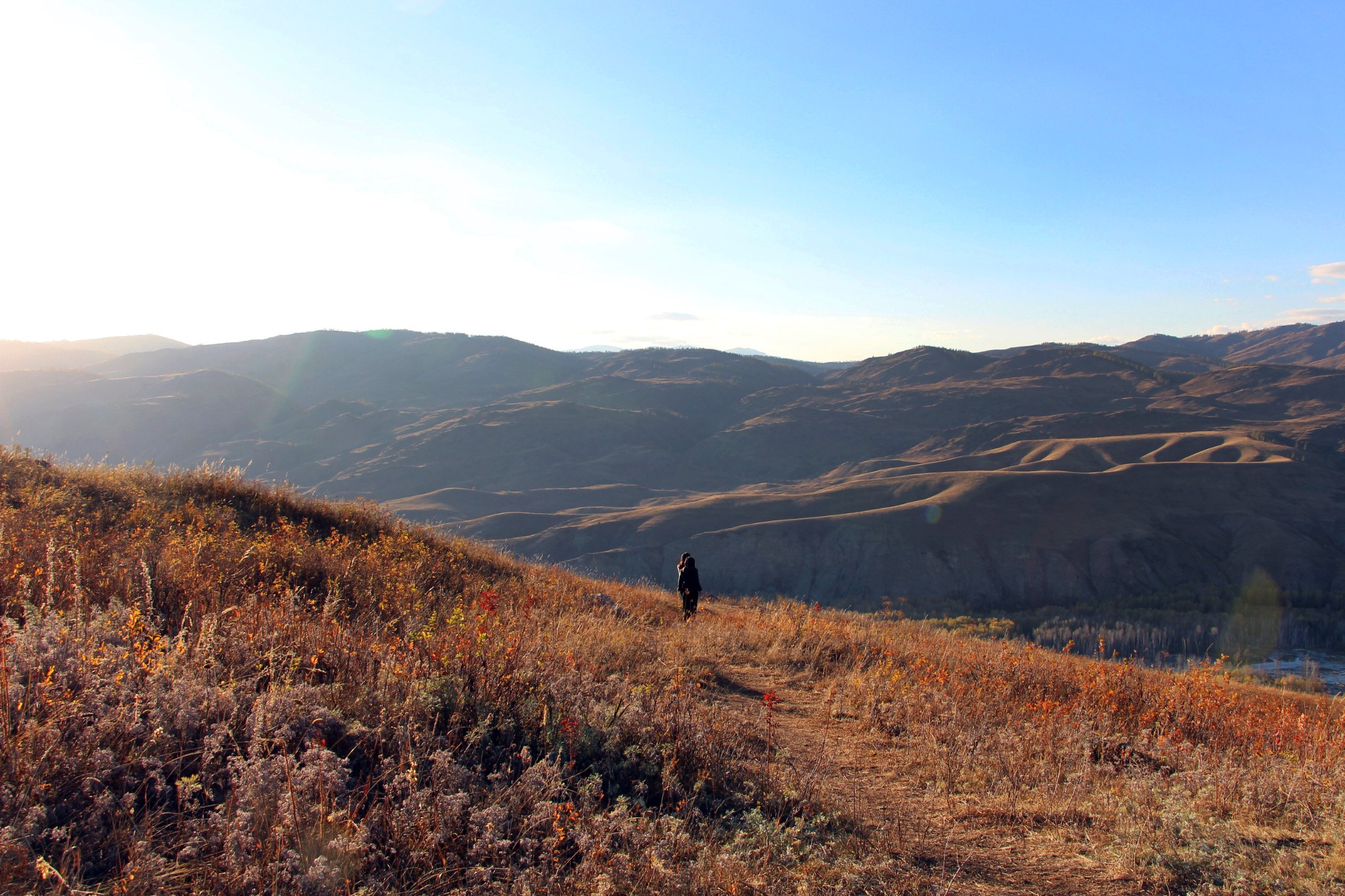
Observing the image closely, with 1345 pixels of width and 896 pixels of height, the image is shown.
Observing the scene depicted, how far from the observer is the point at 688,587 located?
11172 millimetres

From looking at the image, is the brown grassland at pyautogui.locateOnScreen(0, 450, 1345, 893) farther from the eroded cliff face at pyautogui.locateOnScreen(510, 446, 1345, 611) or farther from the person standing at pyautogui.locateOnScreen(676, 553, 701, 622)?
the eroded cliff face at pyautogui.locateOnScreen(510, 446, 1345, 611)

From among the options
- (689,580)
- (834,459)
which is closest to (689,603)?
(689,580)

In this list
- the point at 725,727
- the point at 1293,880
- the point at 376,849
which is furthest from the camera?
the point at 725,727

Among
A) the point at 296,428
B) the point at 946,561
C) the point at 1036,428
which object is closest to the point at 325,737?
the point at 946,561

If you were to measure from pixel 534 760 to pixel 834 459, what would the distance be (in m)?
121

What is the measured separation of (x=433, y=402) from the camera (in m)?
181

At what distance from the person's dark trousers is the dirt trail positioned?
5.02 metres

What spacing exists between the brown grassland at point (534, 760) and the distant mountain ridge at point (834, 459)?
2272 centimetres

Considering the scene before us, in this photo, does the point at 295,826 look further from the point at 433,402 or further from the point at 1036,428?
the point at 433,402

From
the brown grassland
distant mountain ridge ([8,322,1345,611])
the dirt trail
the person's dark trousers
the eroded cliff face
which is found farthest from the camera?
distant mountain ridge ([8,322,1345,611])

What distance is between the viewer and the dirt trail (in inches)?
126

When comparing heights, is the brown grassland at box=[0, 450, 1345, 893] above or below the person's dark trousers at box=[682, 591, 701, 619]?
above

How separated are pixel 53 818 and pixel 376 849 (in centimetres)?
110

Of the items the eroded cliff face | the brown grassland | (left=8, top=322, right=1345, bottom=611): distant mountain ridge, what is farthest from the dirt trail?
the eroded cliff face
